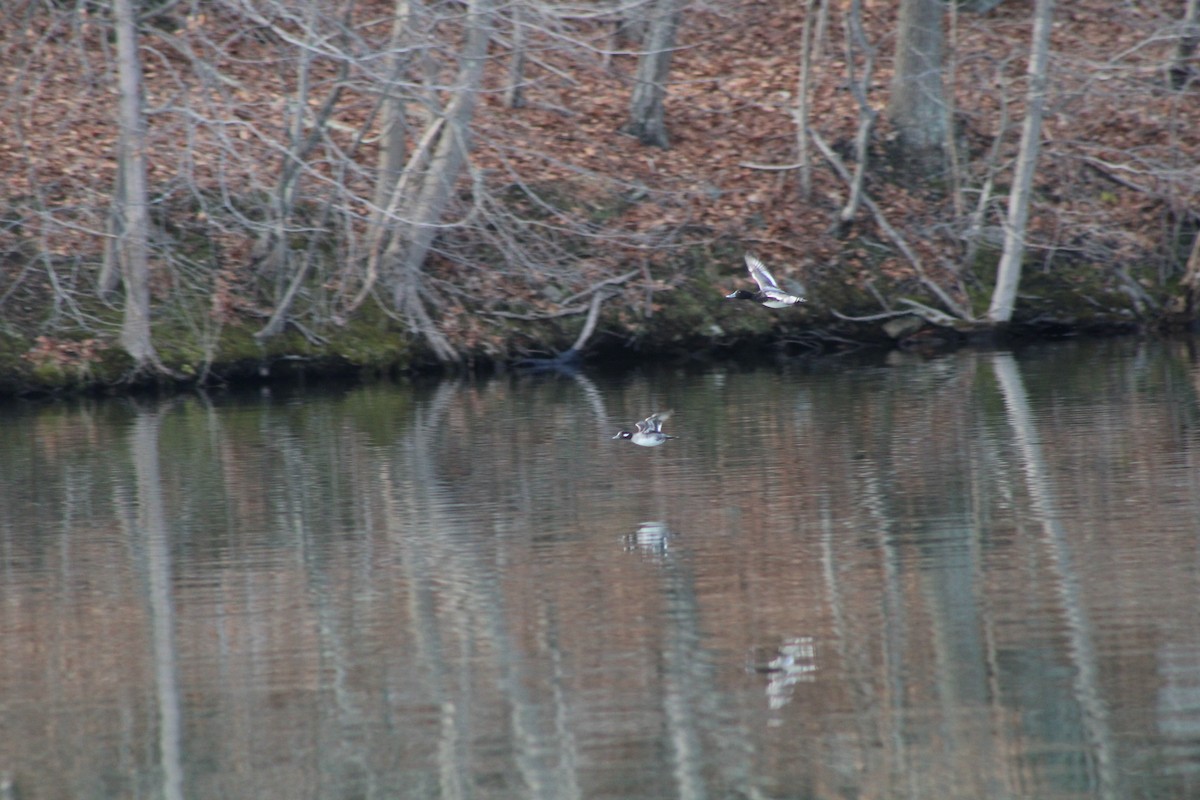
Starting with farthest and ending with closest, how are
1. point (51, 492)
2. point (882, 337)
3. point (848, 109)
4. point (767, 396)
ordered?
point (848, 109)
point (882, 337)
point (767, 396)
point (51, 492)

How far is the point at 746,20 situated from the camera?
103ft

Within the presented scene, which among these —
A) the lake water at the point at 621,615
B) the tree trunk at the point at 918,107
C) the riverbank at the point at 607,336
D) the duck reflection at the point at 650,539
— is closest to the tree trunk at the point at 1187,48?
the tree trunk at the point at 918,107

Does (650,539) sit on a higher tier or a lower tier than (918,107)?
lower

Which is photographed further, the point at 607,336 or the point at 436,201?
the point at 607,336

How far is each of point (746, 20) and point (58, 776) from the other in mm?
26694

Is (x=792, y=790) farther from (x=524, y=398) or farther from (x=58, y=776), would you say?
(x=524, y=398)

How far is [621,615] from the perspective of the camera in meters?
8.60

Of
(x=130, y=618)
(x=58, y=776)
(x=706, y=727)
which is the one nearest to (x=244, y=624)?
(x=130, y=618)

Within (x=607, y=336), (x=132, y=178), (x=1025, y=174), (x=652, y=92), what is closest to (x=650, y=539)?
(x=132, y=178)

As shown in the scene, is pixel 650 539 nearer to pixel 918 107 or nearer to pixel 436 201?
pixel 436 201

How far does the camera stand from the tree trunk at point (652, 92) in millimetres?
26719

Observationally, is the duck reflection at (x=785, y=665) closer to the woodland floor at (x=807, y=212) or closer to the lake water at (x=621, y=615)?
the lake water at (x=621, y=615)

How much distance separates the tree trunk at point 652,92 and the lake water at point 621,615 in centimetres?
1184

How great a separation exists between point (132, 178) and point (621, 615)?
48.4 ft
